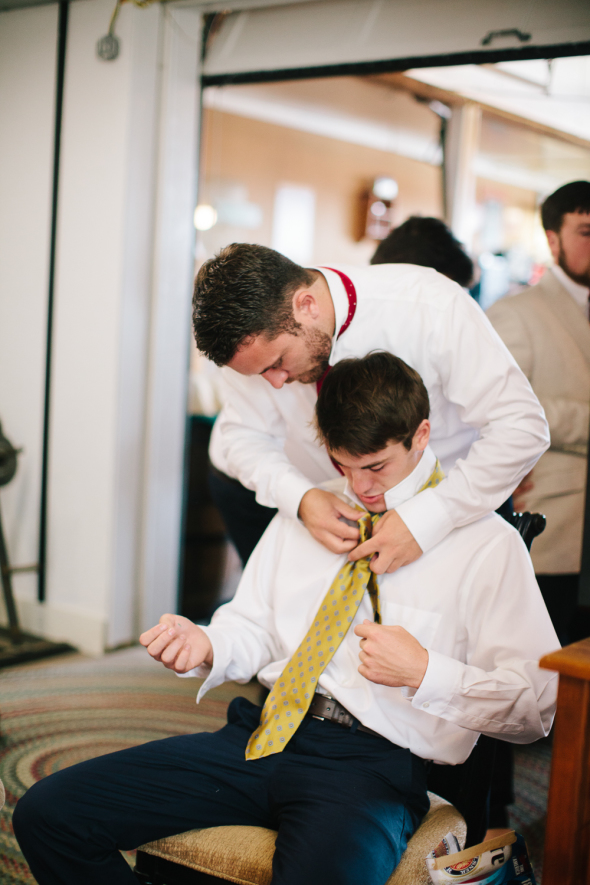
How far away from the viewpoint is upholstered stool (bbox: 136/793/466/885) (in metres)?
1.17

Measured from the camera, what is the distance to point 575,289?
2.24 m

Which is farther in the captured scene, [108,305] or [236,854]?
[108,305]

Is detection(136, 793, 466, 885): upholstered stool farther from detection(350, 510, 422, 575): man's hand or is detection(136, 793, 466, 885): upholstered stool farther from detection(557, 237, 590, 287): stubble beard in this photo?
detection(557, 237, 590, 287): stubble beard

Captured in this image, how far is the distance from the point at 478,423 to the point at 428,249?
29.9 inches

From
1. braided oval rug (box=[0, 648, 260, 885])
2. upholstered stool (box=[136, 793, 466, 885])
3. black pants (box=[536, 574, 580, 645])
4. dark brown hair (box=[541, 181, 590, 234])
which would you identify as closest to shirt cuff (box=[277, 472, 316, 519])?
upholstered stool (box=[136, 793, 466, 885])

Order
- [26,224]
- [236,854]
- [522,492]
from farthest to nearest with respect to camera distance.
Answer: [26,224]
[522,492]
[236,854]

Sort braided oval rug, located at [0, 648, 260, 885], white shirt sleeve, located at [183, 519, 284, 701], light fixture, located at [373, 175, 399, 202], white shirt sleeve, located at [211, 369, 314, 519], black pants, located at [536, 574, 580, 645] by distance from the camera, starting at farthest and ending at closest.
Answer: light fixture, located at [373, 175, 399, 202], braided oval rug, located at [0, 648, 260, 885], black pants, located at [536, 574, 580, 645], white shirt sleeve, located at [211, 369, 314, 519], white shirt sleeve, located at [183, 519, 284, 701]

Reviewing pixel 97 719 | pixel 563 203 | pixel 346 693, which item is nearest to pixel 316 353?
pixel 346 693

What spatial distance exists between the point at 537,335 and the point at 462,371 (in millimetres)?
750

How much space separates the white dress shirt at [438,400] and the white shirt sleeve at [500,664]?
14cm

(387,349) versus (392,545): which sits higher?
(387,349)

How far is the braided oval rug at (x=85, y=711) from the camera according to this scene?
7.52 feet

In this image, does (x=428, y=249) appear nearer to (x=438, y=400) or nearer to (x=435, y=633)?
(x=438, y=400)

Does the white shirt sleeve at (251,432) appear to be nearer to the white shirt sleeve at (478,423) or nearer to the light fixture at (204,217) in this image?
the white shirt sleeve at (478,423)
